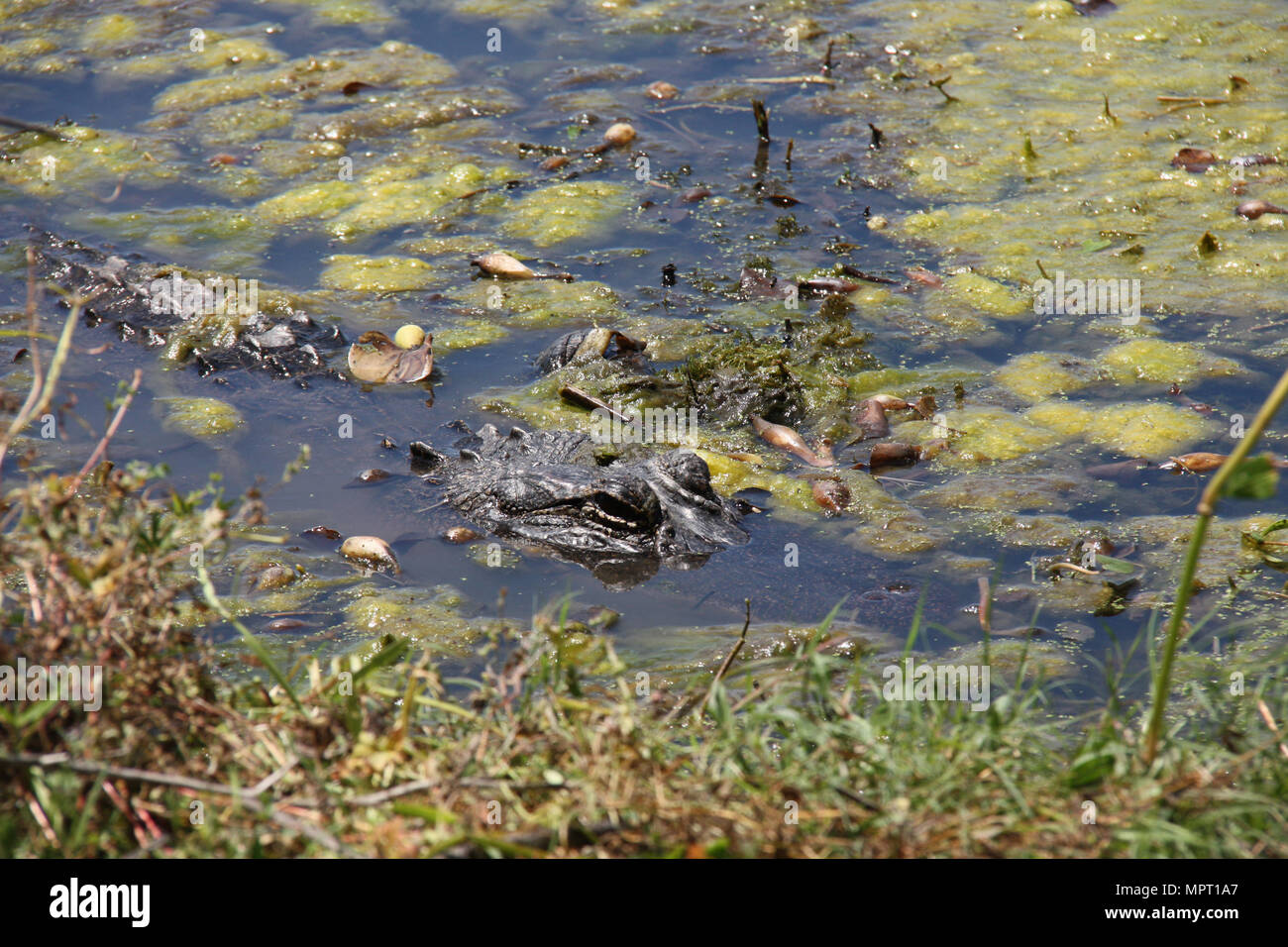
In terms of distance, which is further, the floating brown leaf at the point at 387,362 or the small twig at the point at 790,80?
the small twig at the point at 790,80

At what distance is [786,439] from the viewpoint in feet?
19.1

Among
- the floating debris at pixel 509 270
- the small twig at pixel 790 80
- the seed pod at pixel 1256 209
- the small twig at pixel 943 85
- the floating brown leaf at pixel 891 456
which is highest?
the small twig at pixel 790 80

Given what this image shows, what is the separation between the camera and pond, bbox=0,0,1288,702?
4.76 m

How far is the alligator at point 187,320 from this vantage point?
6.55 metres

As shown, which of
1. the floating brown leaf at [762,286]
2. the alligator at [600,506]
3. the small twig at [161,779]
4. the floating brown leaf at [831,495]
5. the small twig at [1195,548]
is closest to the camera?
the small twig at [1195,548]

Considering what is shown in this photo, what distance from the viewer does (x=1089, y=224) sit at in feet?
25.1

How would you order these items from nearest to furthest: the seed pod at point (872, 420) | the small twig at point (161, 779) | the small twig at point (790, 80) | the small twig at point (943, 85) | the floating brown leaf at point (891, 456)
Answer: the small twig at point (161, 779) → the floating brown leaf at point (891, 456) → the seed pod at point (872, 420) → the small twig at point (943, 85) → the small twig at point (790, 80)

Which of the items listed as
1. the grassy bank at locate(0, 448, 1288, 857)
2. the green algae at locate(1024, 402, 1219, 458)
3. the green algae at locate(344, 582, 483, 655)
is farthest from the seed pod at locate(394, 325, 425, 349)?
the grassy bank at locate(0, 448, 1288, 857)

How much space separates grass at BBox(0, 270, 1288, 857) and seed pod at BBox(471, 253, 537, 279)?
16.8 feet

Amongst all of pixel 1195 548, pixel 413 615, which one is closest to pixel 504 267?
pixel 413 615

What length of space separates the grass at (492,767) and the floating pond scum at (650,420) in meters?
0.01

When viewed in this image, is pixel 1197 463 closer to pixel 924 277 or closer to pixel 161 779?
pixel 924 277

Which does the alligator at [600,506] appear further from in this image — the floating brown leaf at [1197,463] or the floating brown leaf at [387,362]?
the floating brown leaf at [1197,463]

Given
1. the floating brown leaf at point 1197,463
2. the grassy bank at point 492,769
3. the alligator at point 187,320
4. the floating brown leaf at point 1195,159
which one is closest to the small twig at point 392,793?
the grassy bank at point 492,769
